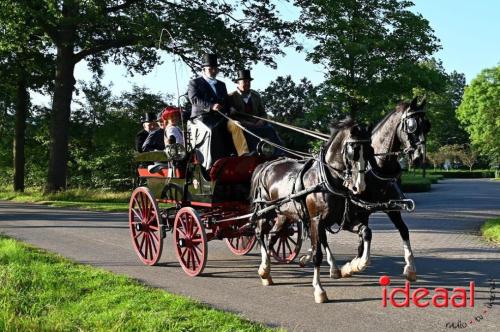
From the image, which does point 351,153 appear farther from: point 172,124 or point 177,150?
point 172,124

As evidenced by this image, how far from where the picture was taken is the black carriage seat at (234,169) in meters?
7.98

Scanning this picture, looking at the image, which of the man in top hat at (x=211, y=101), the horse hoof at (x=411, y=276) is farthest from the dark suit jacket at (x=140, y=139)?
the horse hoof at (x=411, y=276)

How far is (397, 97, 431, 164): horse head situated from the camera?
664 centimetres

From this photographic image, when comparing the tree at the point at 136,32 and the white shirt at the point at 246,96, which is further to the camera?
the tree at the point at 136,32

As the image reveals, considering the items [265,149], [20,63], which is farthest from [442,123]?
[265,149]

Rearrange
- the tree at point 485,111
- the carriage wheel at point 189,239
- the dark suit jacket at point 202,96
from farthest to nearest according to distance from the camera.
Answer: the tree at point 485,111 < the dark suit jacket at point 202,96 < the carriage wheel at point 189,239

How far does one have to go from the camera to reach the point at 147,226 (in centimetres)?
914

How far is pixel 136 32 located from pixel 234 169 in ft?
52.5

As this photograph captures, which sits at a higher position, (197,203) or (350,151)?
(350,151)

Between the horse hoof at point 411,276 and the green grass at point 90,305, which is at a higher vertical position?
the horse hoof at point 411,276

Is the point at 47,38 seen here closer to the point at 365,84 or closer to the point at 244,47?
the point at 244,47

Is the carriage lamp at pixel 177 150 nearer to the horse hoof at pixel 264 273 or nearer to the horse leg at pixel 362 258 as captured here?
the horse hoof at pixel 264 273

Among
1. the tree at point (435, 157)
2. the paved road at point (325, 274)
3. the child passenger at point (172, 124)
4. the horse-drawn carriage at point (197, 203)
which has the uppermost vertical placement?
the tree at point (435, 157)

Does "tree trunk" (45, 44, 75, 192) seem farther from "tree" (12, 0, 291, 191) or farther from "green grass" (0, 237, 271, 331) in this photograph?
"green grass" (0, 237, 271, 331)
